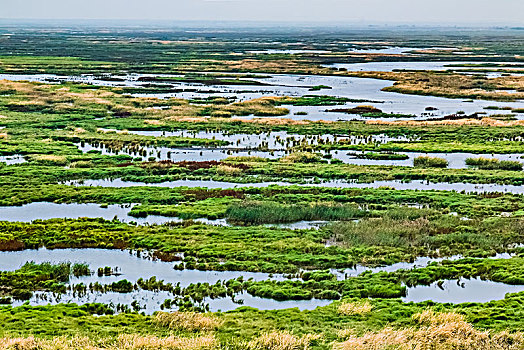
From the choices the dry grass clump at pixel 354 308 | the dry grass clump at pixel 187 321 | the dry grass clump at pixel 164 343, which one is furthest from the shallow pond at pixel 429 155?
the dry grass clump at pixel 164 343

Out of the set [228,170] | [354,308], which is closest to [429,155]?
[228,170]

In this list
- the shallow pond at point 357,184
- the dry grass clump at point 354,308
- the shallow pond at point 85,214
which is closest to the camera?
the dry grass clump at point 354,308

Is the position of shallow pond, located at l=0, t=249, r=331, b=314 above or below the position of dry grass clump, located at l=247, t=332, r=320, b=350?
below

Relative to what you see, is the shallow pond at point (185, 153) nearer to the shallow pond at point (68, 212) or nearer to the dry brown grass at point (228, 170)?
the dry brown grass at point (228, 170)

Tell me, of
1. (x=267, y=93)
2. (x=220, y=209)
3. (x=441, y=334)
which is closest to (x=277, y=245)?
(x=220, y=209)

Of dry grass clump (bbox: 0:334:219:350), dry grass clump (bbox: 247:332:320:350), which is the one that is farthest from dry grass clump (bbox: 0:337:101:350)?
dry grass clump (bbox: 247:332:320:350)

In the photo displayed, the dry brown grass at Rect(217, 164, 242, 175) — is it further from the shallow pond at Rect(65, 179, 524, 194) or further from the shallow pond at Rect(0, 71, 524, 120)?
the shallow pond at Rect(0, 71, 524, 120)
